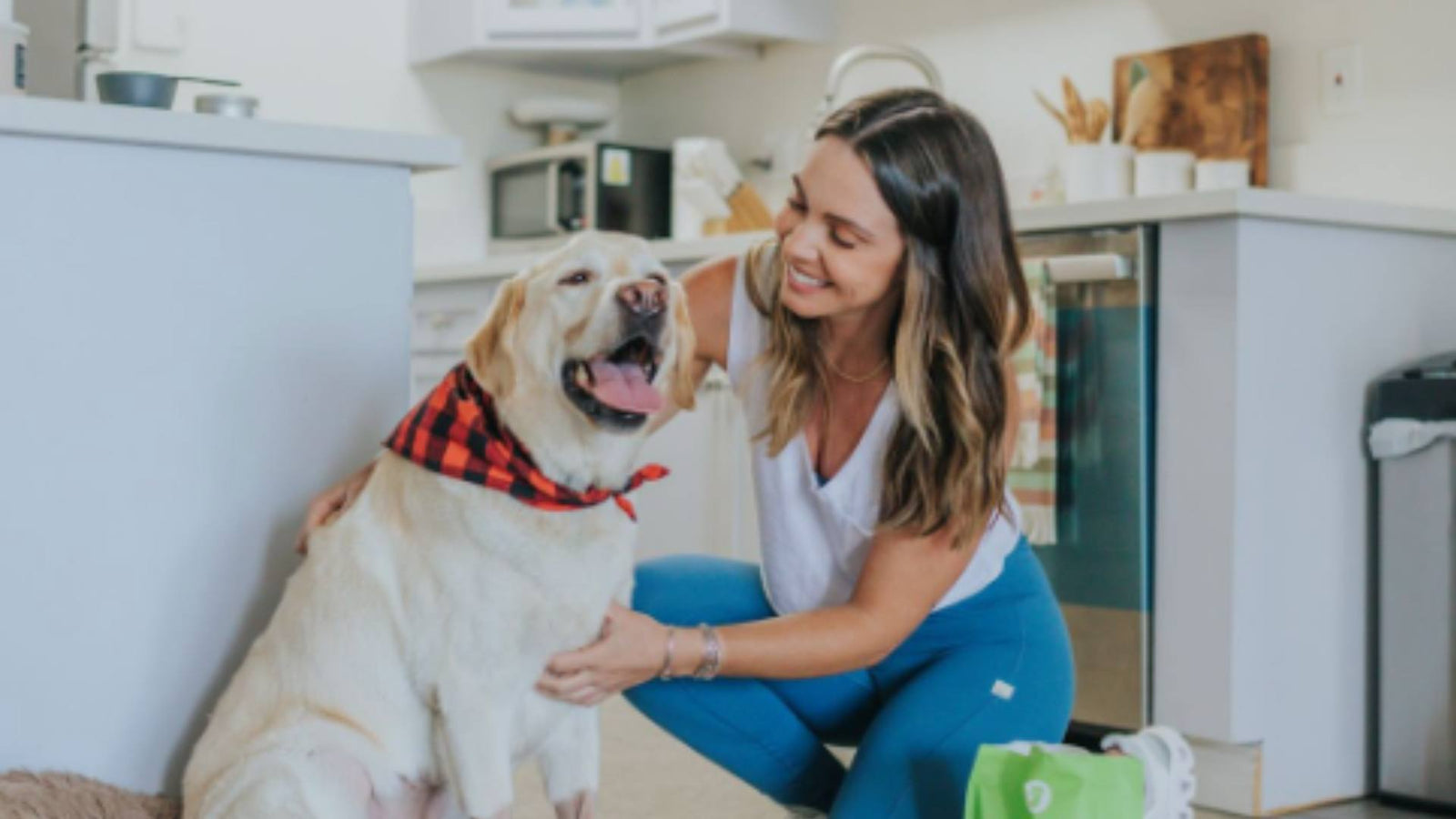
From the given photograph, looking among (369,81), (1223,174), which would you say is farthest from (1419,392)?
(369,81)

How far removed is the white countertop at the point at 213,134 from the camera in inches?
66.1

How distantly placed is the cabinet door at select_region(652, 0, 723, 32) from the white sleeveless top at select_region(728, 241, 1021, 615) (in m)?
2.45

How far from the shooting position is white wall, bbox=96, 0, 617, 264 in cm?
462

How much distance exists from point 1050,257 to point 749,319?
918 millimetres

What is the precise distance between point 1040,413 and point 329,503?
1.36 m

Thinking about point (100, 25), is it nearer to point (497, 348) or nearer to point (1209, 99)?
point (497, 348)

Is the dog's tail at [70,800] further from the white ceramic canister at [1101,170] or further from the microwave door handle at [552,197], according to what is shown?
the microwave door handle at [552,197]

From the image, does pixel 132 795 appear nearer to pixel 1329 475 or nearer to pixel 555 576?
pixel 555 576

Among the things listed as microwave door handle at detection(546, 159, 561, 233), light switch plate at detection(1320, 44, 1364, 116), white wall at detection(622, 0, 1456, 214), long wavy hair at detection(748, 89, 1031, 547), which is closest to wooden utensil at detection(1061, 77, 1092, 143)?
white wall at detection(622, 0, 1456, 214)

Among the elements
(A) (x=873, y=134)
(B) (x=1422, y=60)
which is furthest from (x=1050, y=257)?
(A) (x=873, y=134)

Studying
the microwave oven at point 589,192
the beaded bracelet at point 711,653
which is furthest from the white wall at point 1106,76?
the beaded bracelet at point 711,653

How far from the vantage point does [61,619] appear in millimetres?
1738

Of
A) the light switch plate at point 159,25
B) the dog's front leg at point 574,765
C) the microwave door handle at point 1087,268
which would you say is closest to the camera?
the dog's front leg at point 574,765

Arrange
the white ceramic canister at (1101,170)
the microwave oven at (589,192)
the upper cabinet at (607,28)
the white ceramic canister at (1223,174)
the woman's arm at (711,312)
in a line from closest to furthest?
the woman's arm at (711,312) → the white ceramic canister at (1223,174) → the white ceramic canister at (1101,170) → the upper cabinet at (607,28) → the microwave oven at (589,192)
